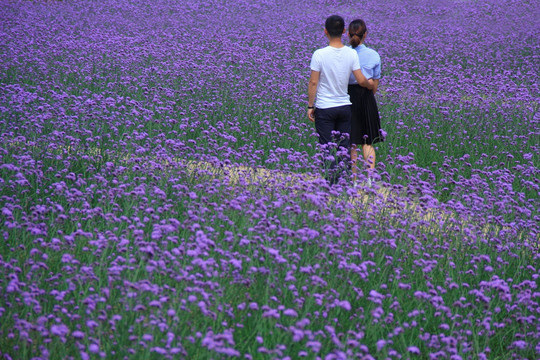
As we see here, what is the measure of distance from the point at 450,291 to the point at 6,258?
301 cm

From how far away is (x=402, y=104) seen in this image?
10133 millimetres

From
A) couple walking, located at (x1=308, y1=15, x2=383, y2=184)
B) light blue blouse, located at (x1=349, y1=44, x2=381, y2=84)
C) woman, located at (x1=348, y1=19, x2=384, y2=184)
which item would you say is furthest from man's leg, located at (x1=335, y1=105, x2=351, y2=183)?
light blue blouse, located at (x1=349, y1=44, x2=381, y2=84)

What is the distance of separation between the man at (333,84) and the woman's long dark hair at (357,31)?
26 centimetres

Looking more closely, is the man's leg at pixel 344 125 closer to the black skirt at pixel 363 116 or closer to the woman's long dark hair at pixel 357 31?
the black skirt at pixel 363 116

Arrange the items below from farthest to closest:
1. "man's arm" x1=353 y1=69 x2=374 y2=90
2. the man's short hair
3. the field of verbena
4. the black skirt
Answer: the black skirt, "man's arm" x1=353 y1=69 x2=374 y2=90, the man's short hair, the field of verbena

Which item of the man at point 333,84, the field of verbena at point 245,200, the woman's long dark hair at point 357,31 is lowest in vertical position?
the field of verbena at point 245,200

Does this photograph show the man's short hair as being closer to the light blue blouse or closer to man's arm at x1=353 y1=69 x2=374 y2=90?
man's arm at x1=353 y1=69 x2=374 y2=90

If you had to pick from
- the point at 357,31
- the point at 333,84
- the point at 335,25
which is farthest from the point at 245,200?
the point at 357,31

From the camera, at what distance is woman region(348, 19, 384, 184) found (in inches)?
268

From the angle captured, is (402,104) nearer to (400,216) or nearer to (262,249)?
(400,216)

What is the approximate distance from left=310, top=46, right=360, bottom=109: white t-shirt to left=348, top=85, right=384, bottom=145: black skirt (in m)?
0.33

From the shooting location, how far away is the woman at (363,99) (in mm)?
6801

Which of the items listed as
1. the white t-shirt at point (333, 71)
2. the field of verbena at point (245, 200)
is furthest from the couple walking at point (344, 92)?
the field of verbena at point (245, 200)

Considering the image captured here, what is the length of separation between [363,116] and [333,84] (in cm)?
69
